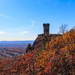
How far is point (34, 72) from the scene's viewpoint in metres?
7.70

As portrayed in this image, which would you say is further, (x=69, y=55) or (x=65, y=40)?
(x=65, y=40)

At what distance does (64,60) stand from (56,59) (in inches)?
23.2

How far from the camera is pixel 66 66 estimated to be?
5.85 metres

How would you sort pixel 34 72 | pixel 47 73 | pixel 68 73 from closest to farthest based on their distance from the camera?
pixel 68 73 < pixel 47 73 < pixel 34 72

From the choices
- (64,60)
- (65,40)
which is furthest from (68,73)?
(65,40)

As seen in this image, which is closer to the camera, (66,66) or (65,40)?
(66,66)

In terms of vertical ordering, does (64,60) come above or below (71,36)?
below

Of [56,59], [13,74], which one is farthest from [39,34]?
[56,59]

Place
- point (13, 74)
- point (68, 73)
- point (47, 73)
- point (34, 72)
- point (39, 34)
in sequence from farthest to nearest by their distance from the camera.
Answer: point (39, 34), point (13, 74), point (34, 72), point (47, 73), point (68, 73)

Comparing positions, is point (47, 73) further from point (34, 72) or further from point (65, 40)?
point (65, 40)

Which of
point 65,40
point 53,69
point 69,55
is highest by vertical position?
point 65,40

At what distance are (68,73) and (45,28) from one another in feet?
50.8

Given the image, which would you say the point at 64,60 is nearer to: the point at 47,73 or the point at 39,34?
the point at 47,73

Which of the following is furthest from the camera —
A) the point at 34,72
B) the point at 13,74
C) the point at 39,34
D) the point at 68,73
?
the point at 39,34
